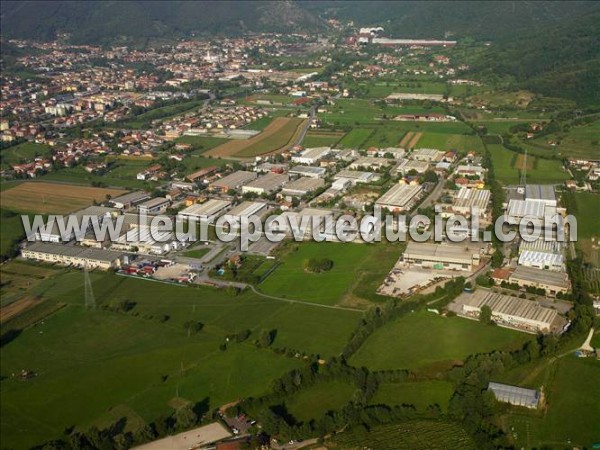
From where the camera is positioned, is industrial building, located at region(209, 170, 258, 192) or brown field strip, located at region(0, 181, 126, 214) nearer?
brown field strip, located at region(0, 181, 126, 214)

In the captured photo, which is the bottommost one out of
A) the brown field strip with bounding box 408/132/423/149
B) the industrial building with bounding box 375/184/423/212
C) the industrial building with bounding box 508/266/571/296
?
the industrial building with bounding box 508/266/571/296

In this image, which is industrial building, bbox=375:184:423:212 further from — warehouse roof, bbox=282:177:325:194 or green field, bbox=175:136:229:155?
green field, bbox=175:136:229:155

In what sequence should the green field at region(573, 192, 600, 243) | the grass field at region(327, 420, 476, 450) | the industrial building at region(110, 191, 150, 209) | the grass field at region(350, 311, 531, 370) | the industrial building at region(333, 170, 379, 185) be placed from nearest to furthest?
the grass field at region(327, 420, 476, 450), the grass field at region(350, 311, 531, 370), the green field at region(573, 192, 600, 243), the industrial building at region(110, 191, 150, 209), the industrial building at region(333, 170, 379, 185)

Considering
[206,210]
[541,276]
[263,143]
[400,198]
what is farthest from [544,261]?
[263,143]

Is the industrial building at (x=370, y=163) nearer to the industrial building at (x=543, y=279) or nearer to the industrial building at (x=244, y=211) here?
the industrial building at (x=244, y=211)

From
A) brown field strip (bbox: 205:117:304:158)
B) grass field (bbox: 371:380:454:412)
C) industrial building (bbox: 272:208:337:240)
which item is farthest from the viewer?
brown field strip (bbox: 205:117:304:158)

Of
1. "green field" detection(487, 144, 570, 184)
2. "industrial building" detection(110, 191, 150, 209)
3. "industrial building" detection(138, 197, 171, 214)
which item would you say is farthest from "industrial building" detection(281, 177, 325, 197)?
"green field" detection(487, 144, 570, 184)

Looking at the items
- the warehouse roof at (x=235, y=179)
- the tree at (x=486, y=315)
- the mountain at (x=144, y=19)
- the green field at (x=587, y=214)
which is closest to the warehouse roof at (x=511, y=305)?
the tree at (x=486, y=315)
